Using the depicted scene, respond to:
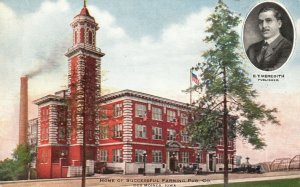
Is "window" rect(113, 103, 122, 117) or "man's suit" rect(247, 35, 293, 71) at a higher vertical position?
"man's suit" rect(247, 35, 293, 71)

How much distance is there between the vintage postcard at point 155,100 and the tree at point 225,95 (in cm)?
2

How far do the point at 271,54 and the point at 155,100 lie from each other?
2582 millimetres

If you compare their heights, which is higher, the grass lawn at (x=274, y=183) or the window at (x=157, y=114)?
the window at (x=157, y=114)

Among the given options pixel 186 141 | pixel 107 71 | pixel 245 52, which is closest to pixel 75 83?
pixel 107 71

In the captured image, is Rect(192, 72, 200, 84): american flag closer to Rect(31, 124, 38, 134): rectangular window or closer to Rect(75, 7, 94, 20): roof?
Rect(75, 7, 94, 20): roof

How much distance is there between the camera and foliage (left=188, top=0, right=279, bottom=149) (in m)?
10.4

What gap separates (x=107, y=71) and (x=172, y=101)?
4.87ft

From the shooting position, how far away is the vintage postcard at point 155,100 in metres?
8.79

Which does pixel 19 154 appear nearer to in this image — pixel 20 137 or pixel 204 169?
pixel 20 137

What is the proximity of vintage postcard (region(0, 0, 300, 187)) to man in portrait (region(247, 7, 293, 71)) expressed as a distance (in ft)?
0.07

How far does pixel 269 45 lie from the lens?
10.9 metres

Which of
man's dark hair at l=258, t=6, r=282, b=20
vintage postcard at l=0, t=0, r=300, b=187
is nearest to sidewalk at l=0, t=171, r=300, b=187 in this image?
vintage postcard at l=0, t=0, r=300, b=187

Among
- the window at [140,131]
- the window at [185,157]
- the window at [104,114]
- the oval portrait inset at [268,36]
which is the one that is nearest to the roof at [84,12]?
the window at [104,114]

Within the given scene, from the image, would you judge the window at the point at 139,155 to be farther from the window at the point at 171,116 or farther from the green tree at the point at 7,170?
the green tree at the point at 7,170
